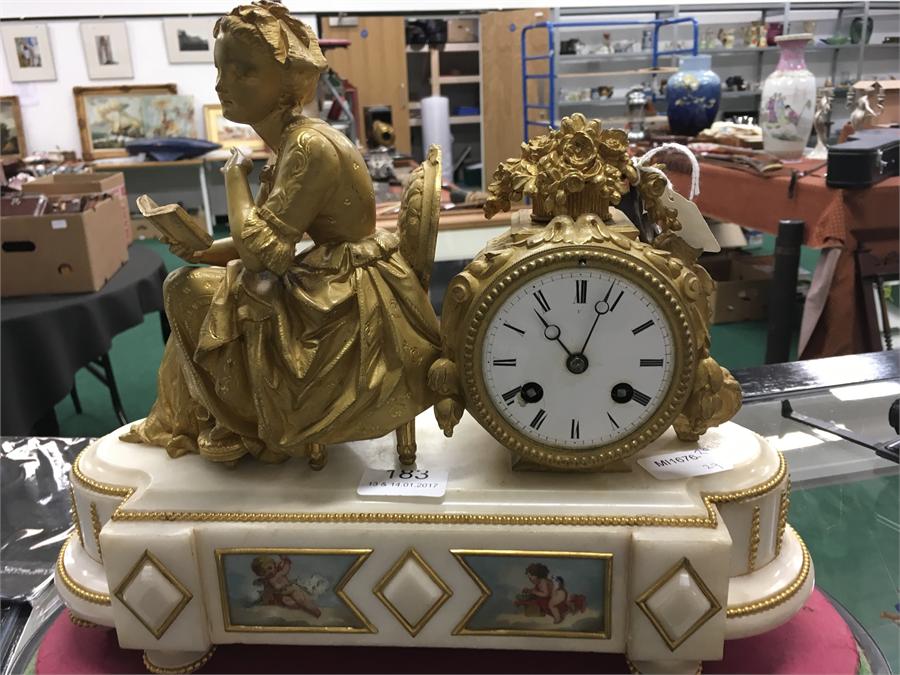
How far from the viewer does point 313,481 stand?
1153 millimetres

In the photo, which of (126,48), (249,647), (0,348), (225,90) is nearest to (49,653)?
(249,647)

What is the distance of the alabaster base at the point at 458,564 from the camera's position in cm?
106

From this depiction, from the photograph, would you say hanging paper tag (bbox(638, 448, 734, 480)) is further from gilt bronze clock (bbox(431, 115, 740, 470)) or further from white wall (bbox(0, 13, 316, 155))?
white wall (bbox(0, 13, 316, 155))

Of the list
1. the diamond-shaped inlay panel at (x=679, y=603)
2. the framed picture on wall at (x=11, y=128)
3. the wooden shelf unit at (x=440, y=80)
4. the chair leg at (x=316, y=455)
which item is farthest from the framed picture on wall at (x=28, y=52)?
the diamond-shaped inlay panel at (x=679, y=603)

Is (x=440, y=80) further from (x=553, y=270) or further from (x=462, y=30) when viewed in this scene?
(x=553, y=270)

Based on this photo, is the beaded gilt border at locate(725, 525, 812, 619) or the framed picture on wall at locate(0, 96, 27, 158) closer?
the beaded gilt border at locate(725, 525, 812, 619)

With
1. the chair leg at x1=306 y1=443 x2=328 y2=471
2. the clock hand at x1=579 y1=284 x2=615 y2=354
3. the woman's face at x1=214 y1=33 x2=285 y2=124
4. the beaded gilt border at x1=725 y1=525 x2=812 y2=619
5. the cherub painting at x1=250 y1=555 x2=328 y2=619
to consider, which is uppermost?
the woman's face at x1=214 y1=33 x2=285 y2=124

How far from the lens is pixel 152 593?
1.09 m

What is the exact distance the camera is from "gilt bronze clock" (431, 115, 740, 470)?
1052mm

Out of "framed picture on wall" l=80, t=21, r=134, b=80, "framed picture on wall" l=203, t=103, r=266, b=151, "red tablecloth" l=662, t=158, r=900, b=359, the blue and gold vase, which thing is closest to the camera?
"red tablecloth" l=662, t=158, r=900, b=359

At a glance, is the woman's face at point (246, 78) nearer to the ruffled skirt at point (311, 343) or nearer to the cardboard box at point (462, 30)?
the ruffled skirt at point (311, 343)

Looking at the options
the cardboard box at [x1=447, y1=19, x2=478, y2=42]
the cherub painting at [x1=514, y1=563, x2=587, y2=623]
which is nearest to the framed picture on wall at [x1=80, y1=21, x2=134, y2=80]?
the cardboard box at [x1=447, y1=19, x2=478, y2=42]

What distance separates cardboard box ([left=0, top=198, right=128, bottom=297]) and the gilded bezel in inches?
68.4

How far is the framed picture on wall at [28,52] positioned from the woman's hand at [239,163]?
5294 millimetres
